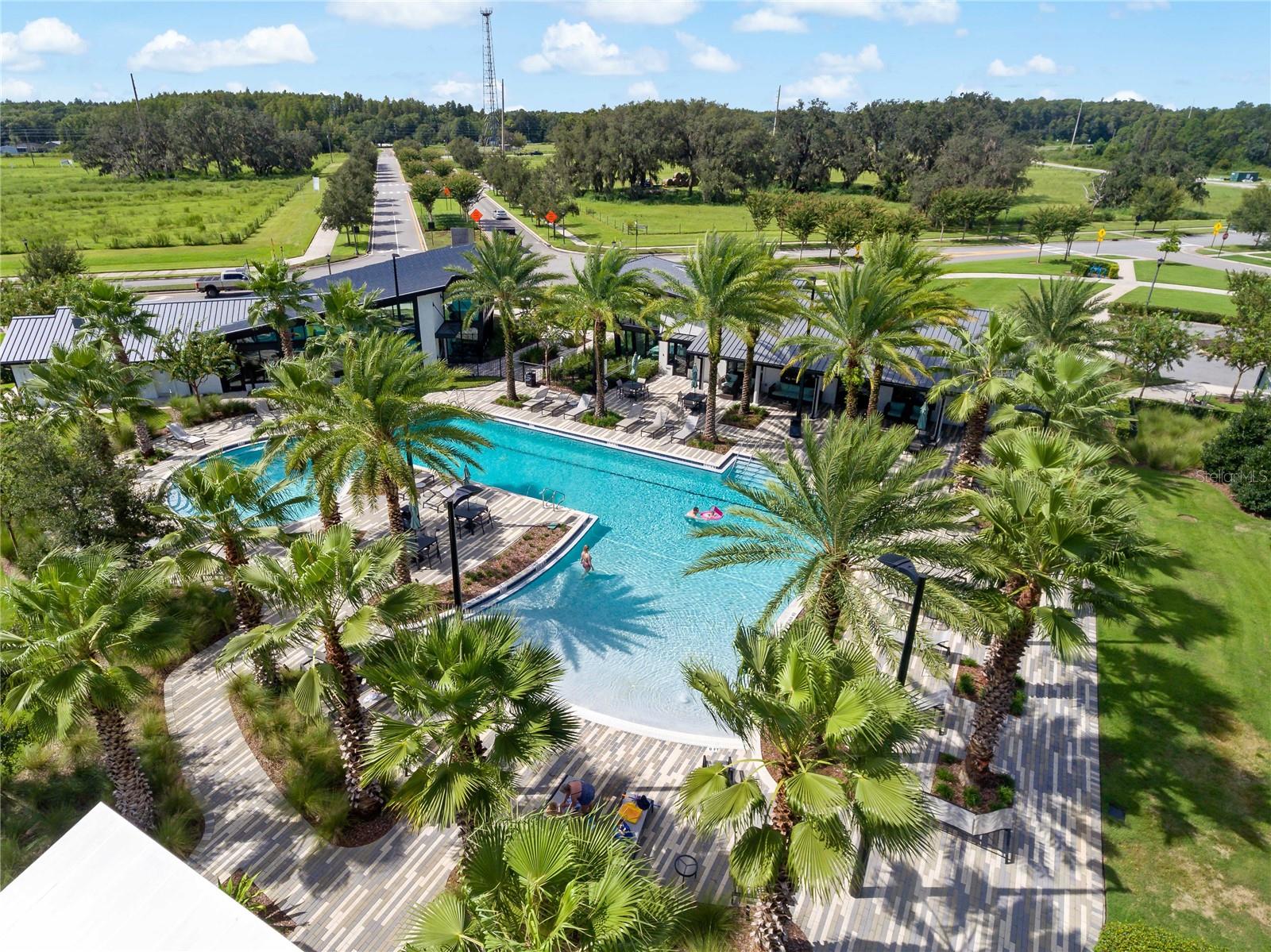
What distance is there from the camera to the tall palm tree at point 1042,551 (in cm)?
1169

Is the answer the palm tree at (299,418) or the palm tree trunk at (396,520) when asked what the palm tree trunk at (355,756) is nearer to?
the palm tree trunk at (396,520)

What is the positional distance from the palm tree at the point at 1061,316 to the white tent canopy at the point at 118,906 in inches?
1107

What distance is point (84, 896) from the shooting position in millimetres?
7828

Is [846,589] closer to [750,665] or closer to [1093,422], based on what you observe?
[750,665]

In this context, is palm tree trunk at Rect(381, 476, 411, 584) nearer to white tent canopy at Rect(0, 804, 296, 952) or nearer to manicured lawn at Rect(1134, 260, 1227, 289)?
white tent canopy at Rect(0, 804, 296, 952)

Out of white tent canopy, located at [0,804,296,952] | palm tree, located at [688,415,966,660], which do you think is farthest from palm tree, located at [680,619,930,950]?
white tent canopy, located at [0,804,296,952]

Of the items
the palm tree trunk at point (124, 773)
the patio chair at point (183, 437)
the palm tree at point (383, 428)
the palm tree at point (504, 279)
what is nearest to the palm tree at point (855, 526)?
the palm tree at point (383, 428)

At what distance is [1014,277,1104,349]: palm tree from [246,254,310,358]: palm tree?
97.6ft

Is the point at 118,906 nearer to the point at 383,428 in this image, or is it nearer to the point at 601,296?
the point at 383,428

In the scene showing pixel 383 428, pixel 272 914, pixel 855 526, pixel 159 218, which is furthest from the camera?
pixel 159 218

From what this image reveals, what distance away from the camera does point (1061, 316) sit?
26156 mm

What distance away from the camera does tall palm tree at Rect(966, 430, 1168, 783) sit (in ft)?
38.3

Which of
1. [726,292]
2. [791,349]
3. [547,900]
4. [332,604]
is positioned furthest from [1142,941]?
[791,349]

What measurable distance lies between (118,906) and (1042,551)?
14.2 m
